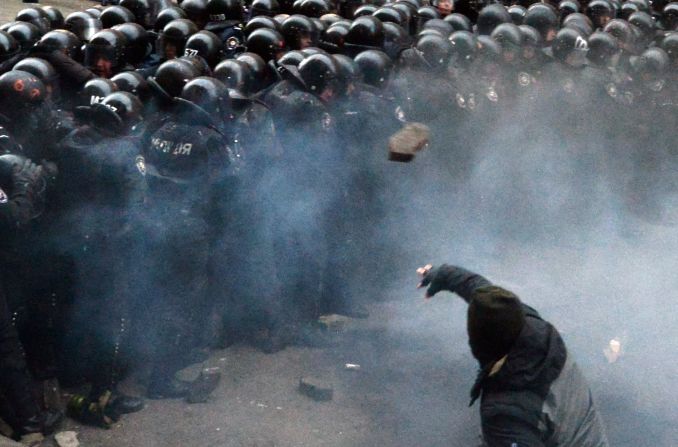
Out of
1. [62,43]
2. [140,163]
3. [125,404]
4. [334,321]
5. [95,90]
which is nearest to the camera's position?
[140,163]

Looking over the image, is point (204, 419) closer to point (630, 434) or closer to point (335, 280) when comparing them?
point (335, 280)

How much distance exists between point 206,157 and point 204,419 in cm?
181

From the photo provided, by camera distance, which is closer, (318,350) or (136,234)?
(136,234)

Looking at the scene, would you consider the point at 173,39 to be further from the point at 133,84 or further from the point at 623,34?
the point at 623,34

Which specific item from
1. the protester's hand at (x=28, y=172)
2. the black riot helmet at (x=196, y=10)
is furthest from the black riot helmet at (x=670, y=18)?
the protester's hand at (x=28, y=172)

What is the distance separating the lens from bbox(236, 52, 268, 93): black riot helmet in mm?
8625

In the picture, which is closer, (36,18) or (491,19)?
(36,18)

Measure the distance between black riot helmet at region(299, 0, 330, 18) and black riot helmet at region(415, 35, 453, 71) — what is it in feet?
5.23

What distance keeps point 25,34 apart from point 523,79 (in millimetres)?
5312

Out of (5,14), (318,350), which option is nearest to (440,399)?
(318,350)

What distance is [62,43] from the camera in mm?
8828

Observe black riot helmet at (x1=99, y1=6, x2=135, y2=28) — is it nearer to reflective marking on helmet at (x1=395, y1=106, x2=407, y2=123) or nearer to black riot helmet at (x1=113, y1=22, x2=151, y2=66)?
black riot helmet at (x1=113, y1=22, x2=151, y2=66)

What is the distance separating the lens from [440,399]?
23.9ft

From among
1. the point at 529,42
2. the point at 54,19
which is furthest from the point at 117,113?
the point at 529,42
